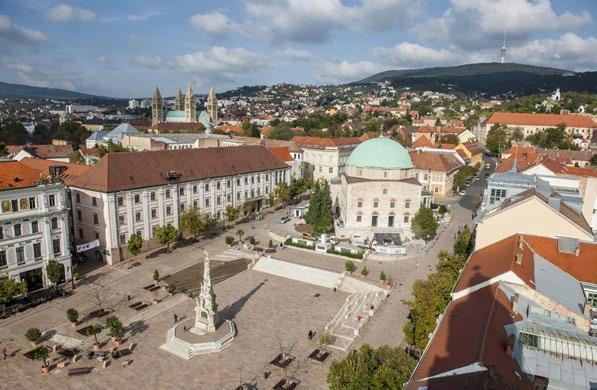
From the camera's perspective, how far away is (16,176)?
4197cm

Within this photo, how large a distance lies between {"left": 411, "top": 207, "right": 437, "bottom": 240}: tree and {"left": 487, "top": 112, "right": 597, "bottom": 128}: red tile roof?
323ft

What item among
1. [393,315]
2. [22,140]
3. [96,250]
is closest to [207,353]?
[393,315]

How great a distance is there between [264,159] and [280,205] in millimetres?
8604

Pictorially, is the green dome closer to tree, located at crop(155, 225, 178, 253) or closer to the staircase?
the staircase

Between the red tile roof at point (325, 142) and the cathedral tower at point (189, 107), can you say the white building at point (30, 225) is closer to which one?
the red tile roof at point (325, 142)

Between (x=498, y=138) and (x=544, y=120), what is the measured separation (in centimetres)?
1835

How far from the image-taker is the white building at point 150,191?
50.8 meters

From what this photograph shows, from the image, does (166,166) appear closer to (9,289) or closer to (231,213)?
(231,213)

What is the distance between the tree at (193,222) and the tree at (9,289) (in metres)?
20.1

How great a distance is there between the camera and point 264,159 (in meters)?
75.2

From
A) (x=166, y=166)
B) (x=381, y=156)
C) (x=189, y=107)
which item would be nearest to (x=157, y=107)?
(x=189, y=107)

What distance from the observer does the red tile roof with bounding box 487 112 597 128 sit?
131 meters

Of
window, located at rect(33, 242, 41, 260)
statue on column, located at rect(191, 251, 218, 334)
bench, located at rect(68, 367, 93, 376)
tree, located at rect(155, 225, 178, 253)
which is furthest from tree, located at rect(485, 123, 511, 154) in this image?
bench, located at rect(68, 367, 93, 376)

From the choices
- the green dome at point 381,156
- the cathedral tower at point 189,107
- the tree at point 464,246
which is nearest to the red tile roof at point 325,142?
the green dome at point 381,156
